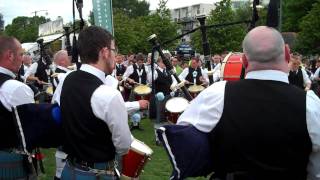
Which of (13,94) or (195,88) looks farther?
(195,88)

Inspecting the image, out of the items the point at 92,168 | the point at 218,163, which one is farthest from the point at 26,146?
the point at 218,163

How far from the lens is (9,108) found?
11.9ft

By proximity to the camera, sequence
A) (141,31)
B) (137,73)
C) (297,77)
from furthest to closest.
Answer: (141,31)
(137,73)
(297,77)

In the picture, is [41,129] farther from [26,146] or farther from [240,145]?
[240,145]

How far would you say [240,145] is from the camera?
7.91 feet

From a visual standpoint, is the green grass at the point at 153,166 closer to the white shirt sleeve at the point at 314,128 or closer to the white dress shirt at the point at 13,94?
the white dress shirt at the point at 13,94

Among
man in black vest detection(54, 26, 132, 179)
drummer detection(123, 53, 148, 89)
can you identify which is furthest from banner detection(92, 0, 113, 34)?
man in black vest detection(54, 26, 132, 179)

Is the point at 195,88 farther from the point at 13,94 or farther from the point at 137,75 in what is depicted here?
the point at 13,94

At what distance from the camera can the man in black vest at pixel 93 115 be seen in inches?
123

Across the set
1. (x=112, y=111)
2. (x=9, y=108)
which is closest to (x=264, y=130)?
(x=112, y=111)

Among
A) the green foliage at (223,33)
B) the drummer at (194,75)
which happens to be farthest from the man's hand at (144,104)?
the green foliage at (223,33)

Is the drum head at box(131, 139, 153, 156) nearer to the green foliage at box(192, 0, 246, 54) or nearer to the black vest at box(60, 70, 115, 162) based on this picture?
the black vest at box(60, 70, 115, 162)

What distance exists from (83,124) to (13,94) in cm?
84

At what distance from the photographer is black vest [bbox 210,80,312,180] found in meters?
2.39
